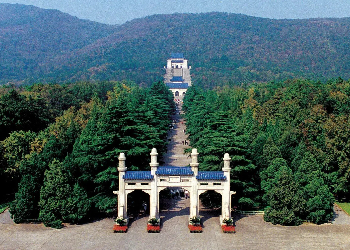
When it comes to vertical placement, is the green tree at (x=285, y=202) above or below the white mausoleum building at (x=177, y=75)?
below

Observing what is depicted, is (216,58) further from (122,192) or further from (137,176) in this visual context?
(122,192)

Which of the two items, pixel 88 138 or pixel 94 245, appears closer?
pixel 94 245

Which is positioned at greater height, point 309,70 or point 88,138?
point 309,70

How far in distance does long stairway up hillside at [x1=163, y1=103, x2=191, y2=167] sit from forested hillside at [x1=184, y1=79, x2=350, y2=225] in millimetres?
2296

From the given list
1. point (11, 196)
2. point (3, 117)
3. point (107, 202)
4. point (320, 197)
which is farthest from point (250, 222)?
Result: point (3, 117)

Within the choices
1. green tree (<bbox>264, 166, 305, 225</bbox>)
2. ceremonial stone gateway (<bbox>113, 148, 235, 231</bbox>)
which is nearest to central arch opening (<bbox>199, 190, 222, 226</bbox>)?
ceremonial stone gateway (<bbox>113, 148, 235, 231</bbox>)

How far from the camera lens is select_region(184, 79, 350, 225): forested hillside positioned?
27469mm

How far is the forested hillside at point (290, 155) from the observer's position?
27469 mm

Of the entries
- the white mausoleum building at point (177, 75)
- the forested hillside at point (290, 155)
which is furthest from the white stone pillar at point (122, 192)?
the white mausoleum building at point (177, 75)

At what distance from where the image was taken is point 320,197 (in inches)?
1094

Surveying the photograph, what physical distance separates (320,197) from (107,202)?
12.1m

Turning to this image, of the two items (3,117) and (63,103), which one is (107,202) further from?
(63,103)

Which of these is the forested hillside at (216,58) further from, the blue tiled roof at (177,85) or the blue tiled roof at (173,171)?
the blue tiled roof at (173,171)

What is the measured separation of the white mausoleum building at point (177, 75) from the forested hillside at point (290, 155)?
5284 cm
